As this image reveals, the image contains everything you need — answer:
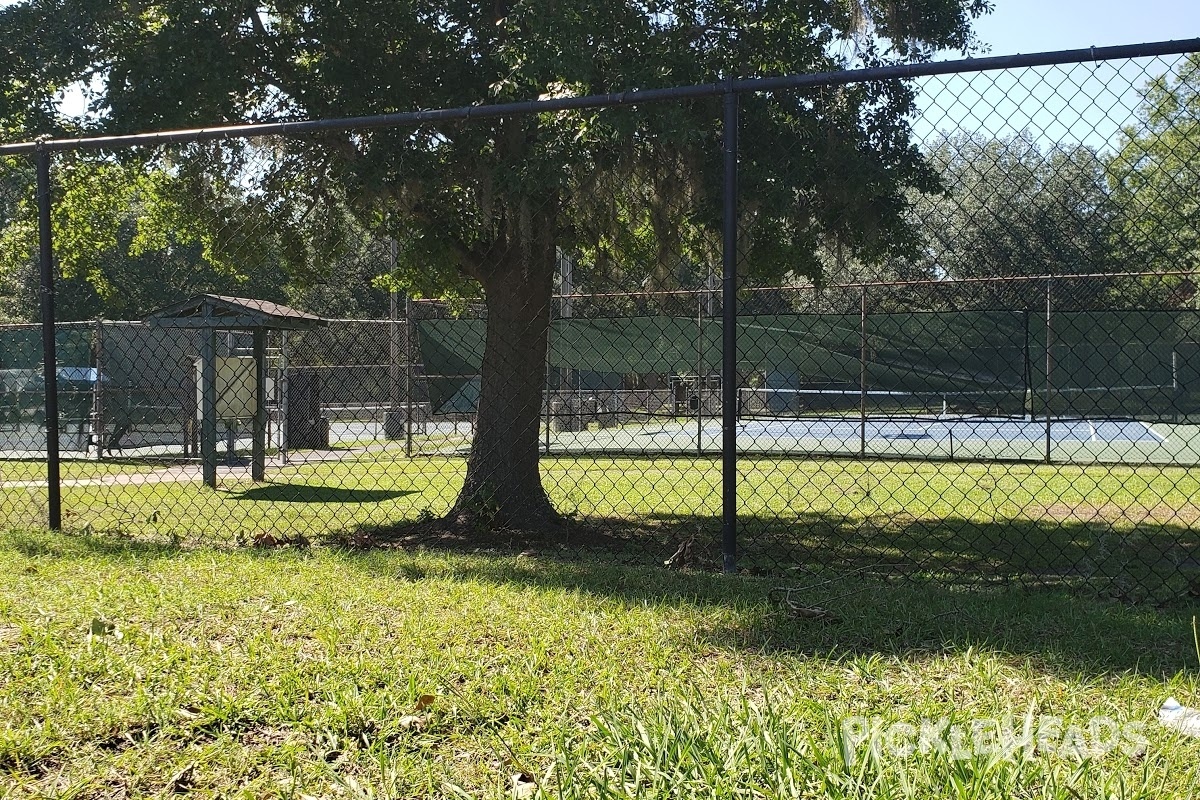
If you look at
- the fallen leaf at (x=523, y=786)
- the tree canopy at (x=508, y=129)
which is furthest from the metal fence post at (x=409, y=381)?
the fallen leaf at (x=523, y=786)

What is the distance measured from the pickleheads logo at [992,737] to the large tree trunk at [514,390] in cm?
457

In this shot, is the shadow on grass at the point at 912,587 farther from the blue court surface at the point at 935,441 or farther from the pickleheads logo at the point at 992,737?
the blue court surface at the point at 935,441

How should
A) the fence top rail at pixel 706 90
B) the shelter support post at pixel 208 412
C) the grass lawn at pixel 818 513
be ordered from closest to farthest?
the fence top rail at pixel 706 90, the grass lawn at pixel 818 513, the shelter support post at pixel 208 412

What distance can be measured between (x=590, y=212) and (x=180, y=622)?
3.71 metres

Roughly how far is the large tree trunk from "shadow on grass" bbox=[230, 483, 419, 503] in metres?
2.15

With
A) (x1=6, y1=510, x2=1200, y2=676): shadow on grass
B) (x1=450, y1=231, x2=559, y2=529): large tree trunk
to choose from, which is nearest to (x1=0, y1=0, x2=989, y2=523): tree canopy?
(x1=450, y1=231, x2=559, y2=529): large tree trunk

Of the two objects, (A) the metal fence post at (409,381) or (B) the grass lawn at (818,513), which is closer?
(B) the grass lawn at (818,513)

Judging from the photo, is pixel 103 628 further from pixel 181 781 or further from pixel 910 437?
pixel 910 437

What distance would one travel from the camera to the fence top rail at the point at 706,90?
4.05 m

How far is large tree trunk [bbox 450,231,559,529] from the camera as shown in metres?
6.88

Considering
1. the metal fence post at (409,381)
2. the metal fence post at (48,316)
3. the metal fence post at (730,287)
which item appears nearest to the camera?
the metal fence post at (730,287)

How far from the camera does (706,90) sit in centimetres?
457

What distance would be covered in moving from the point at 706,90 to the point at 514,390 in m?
2.83

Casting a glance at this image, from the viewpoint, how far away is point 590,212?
6.41 metres
